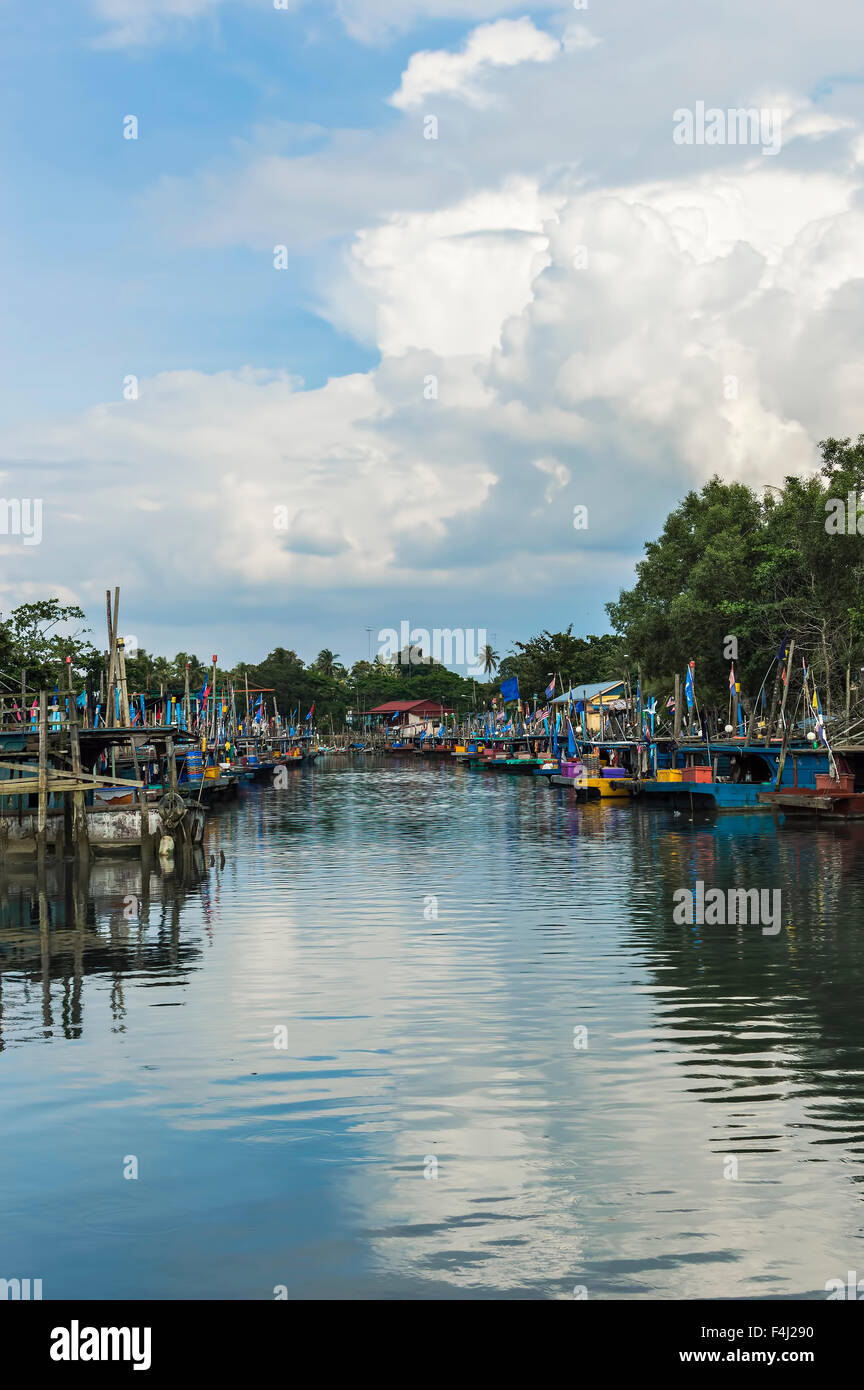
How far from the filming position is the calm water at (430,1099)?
11.6 m

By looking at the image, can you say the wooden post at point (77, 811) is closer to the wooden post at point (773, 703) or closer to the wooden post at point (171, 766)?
the wooden post at point (171, 766)

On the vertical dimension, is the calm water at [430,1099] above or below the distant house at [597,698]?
below

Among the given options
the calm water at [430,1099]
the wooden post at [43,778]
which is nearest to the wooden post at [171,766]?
the wooden post at [43,778]

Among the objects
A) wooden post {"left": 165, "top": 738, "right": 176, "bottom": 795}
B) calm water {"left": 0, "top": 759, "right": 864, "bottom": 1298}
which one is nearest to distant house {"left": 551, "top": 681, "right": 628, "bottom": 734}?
wooden post {"left": 165, "top": 738, "right": 176, "bottom": 795}

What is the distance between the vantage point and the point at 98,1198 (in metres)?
13.2

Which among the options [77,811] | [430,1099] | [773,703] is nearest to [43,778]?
[77,811]

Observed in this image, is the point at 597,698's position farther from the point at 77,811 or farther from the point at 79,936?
the point at 79,936

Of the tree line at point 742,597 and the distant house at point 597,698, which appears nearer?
the tree line at point 742,597

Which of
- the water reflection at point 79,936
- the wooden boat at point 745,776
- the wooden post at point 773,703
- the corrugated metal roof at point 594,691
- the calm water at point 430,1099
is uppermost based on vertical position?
the corrugated metal roof at point 594,691

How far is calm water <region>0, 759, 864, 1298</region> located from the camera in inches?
456

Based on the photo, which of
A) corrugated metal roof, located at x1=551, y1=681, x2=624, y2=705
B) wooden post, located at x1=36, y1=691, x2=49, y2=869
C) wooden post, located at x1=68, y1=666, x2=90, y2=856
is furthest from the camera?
corrugated metal roof, located at x1=551, y1=681, x2=624, y2=705

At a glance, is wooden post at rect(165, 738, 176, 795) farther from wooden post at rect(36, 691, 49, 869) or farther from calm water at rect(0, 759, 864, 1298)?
calm water at rect(0, 759, 864, 1298)

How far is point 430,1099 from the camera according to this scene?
16.4 m
